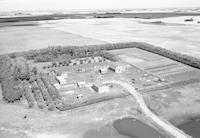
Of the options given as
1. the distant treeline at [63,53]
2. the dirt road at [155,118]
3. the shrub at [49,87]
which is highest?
the distant treeline at [63,53]

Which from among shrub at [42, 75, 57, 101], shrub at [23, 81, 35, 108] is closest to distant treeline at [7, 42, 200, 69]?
shrub at [42, 75, 57, 101]

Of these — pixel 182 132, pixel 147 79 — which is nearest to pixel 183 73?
pixel 147 79

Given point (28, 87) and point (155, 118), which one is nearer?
point (155, 118)

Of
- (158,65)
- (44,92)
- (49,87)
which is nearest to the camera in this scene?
(44,92)

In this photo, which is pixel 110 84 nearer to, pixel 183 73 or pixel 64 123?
pixel 64 123

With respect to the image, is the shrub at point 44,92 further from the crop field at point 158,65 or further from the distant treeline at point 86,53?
the crop field at point 158,65

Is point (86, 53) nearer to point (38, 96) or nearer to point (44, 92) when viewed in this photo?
point (44, 92)

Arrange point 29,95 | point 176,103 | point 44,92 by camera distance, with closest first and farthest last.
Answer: point 176,103
point 29,95
point 44,92

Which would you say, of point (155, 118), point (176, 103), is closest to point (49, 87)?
point (155, 118)

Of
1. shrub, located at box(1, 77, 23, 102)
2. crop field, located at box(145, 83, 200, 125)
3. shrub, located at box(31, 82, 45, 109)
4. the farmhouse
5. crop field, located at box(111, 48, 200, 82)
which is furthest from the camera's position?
crop field, located at box(111, 48, 200, 82)

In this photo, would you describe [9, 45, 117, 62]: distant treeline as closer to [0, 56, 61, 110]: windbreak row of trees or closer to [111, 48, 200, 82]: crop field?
[111, 48, 200, 82]: crop field

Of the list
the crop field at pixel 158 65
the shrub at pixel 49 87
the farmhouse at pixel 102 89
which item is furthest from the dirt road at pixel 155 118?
the shrub at pixel 49 87

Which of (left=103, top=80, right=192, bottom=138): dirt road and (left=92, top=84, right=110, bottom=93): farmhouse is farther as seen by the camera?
(left=92, top=84, right=110, bottom=93): farmhouse
